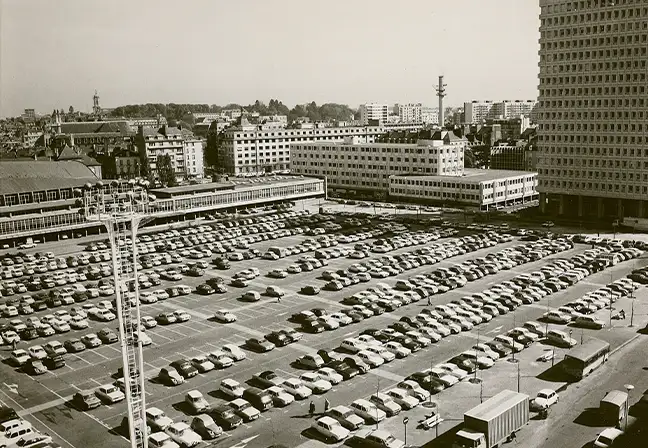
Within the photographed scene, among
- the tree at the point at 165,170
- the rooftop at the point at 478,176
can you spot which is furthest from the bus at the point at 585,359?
the tree at the point at 165,170

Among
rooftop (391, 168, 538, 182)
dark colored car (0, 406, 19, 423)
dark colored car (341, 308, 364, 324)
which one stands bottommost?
dark colored car (0, 406, 19, 423)

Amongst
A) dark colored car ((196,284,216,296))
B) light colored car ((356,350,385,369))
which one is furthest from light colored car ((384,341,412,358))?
dark colored car ((196,284,216,296))

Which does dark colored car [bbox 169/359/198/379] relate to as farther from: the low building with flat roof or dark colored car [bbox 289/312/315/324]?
the low building with flat roof

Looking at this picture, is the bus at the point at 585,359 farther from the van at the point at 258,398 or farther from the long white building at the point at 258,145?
the long white building at the point at 258,145

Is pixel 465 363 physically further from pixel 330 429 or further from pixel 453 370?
pixel 330 429

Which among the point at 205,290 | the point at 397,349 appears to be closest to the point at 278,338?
the point at 397,349

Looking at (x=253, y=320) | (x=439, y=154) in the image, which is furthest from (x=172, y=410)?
(x=439, y=154)

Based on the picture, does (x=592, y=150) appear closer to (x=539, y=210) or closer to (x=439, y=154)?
(x=539, y=210)
